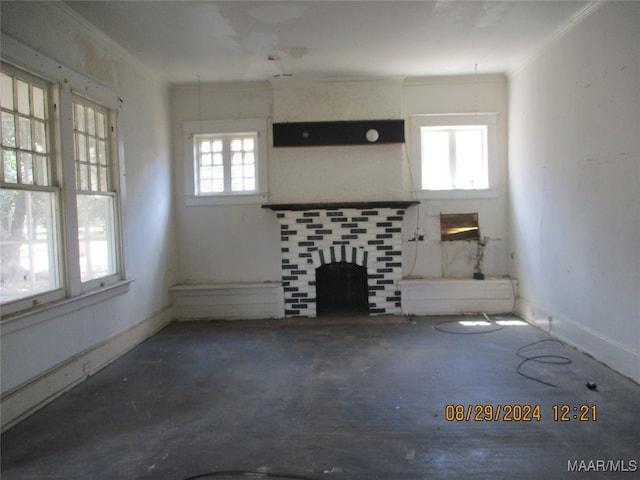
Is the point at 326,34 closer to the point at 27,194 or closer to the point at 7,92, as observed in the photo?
the point at 7,92

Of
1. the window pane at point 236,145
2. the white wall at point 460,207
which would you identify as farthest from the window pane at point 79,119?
the white wall at point 460,207

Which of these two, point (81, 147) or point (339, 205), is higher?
point (81, 147)

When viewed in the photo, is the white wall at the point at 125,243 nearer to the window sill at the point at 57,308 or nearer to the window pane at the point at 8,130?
the window sill at the point at 57,308

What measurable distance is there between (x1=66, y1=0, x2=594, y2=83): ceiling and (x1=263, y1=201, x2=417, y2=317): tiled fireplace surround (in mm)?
1702

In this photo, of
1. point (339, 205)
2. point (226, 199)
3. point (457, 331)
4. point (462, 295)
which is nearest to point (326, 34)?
point (339, 205)

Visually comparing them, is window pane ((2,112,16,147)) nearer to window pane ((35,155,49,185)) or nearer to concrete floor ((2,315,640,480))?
window pane ((35,155,49,185))

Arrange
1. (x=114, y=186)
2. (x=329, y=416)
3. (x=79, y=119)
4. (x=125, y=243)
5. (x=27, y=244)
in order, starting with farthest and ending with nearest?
(x=125, y=243) → (x=114, y=186) → (x=79, y=119) → (x=27, y=244) → (x=329, y=416)

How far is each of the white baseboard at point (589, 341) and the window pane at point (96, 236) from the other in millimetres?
4238

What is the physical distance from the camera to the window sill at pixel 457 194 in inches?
214

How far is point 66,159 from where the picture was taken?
3.26 metres

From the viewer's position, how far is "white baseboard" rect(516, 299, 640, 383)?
10.3 feet

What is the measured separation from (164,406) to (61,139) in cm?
209

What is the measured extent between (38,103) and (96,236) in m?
1.17

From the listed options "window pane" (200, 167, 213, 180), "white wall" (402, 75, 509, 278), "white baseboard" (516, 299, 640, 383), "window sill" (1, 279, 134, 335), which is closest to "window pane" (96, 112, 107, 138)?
"window sill" (1, 279, 134, 335)
